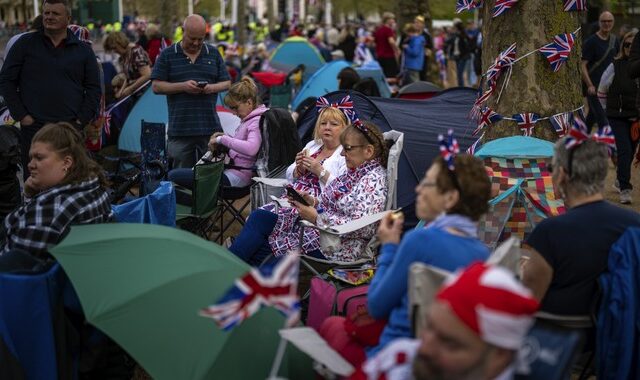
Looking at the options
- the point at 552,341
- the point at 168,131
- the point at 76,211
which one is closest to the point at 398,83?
the point at 168,131

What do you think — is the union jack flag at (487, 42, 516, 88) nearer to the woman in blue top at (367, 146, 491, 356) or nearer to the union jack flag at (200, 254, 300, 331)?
the woman in blue top at (367, 146, 491, 356)

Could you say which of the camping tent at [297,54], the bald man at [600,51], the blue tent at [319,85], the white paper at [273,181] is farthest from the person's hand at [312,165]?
the camping tent at [297,54]

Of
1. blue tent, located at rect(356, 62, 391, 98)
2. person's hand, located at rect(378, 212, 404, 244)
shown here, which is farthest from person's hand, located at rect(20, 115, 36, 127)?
blue tent, located at rect(356, 62, 391, 98)

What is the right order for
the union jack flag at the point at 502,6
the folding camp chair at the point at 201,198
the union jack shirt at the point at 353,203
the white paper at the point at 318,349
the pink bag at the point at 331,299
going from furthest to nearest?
the folding camp chair at the point at 201,198, the union jack flag at the point at 502,6, the union jack shirt at the point at 353,203, the pink bag at the point at 331,299, the white paper at the point at 318,349

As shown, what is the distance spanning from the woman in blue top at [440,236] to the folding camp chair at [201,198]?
3.32 m

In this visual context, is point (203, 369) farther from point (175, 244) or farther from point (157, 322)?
point (175, 244)

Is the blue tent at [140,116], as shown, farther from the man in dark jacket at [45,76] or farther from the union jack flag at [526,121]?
the union jack flag at [526,121]

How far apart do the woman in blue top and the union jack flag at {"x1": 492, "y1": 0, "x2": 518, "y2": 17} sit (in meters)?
3.11

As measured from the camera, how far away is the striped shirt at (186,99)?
8.56 metres

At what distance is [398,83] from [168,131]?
1090cm

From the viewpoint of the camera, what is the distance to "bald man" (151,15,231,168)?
28.0ft

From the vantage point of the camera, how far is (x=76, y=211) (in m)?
4.46

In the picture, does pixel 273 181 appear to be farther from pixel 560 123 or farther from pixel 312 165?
pixel 560 123

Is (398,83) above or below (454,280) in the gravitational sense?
below
